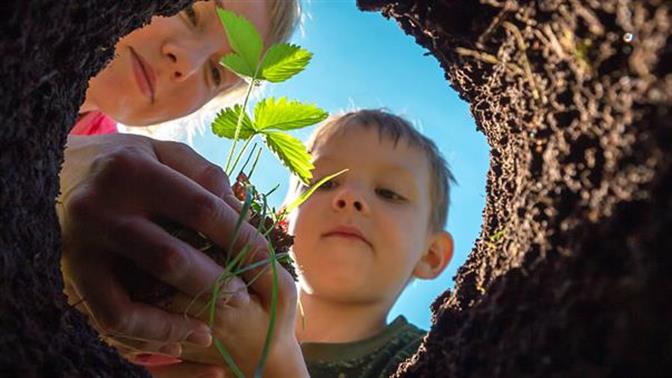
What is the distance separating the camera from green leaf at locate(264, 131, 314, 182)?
37.1 inches

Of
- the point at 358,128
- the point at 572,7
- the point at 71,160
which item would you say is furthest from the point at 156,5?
the point at 358,128

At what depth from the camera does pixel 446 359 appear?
0.56 metres

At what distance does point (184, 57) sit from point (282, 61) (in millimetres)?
727

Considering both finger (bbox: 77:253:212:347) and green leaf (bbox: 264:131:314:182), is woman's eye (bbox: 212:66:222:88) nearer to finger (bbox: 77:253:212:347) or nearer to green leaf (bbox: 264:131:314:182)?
green leaf (bbox: 264:131:314:182)

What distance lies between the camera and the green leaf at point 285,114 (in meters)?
0.92

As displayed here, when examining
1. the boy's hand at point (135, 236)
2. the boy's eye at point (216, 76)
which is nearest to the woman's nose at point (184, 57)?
the boy's eye at point (216, 76)

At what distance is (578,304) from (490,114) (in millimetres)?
348

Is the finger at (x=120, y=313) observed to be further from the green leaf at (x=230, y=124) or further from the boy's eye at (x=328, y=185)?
the boy's eye at (x=328, y=185)

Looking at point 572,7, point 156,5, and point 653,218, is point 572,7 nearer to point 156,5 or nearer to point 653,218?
point 653,218

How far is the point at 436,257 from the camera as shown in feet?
8.24

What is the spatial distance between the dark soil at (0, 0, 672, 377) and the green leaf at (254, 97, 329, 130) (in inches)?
10.2

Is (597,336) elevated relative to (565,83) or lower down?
lower down

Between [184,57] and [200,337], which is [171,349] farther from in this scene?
[184,57]

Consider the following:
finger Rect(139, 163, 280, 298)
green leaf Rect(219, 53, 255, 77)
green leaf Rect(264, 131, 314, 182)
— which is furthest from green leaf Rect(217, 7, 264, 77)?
finger Rect(139, 163, 280, 298)
